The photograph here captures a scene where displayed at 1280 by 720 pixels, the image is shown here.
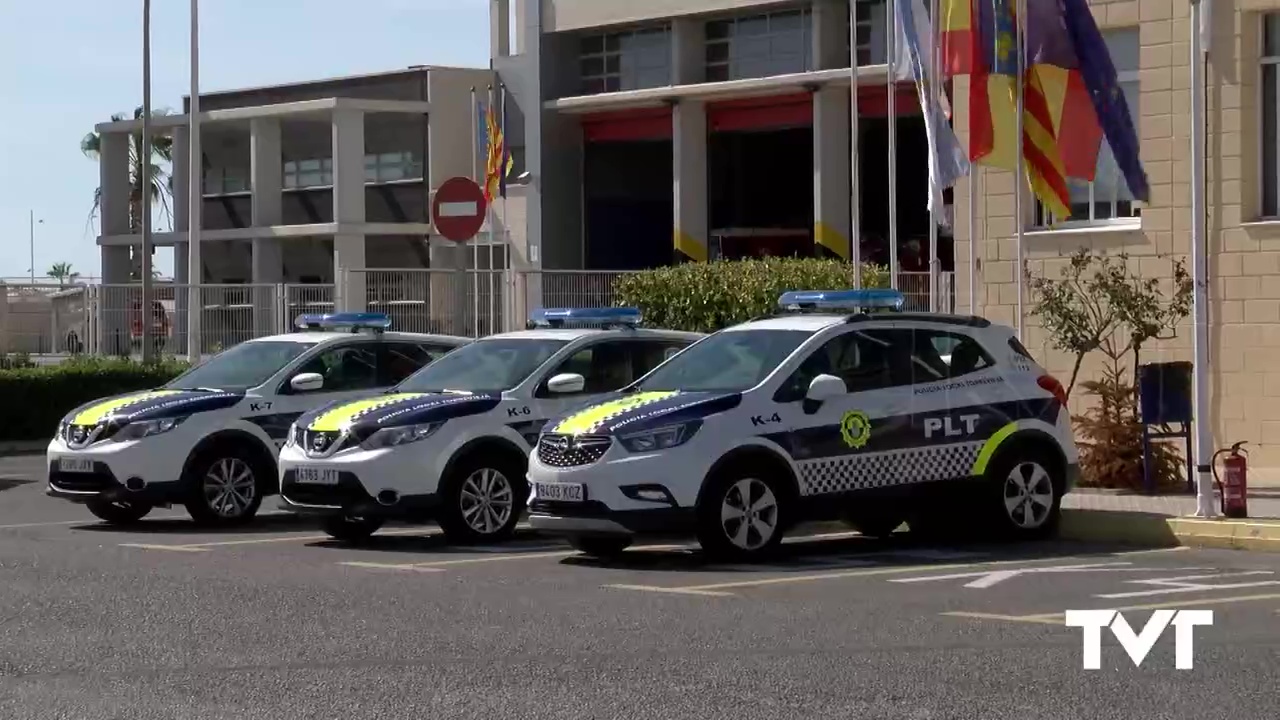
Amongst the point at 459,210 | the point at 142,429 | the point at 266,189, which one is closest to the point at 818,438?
the point at 142,429

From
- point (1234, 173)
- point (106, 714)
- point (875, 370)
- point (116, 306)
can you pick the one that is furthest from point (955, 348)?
point (116, 306)

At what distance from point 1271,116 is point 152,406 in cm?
1058

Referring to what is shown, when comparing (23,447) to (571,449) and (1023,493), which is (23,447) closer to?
(571,449)

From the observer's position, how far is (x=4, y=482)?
22547 mm

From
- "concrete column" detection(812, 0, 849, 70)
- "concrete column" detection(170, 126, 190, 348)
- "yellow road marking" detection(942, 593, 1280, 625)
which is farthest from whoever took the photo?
"concrete column" detection(170, 126, 190, 348)

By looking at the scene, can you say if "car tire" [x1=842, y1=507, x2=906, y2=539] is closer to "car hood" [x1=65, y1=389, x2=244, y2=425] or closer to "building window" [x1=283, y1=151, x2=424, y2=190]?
"car hood" [x1=65, y1=389, x2=244, y2=425]

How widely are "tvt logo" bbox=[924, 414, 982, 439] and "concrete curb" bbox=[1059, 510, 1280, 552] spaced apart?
1.44 meters

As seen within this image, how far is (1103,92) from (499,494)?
265 inches

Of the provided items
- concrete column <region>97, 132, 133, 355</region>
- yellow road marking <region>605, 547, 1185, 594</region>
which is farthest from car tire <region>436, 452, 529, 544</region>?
concrete column <region>97, 132, 133, 355</region>

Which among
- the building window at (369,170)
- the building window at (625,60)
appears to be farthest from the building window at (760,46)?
the building window at (369,170)

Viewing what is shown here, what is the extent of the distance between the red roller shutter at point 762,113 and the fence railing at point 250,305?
582 inches

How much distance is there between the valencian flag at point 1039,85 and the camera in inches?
725

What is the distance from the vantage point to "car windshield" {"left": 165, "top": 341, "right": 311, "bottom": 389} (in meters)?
17.7

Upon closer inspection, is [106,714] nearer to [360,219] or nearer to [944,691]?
[944,691]
